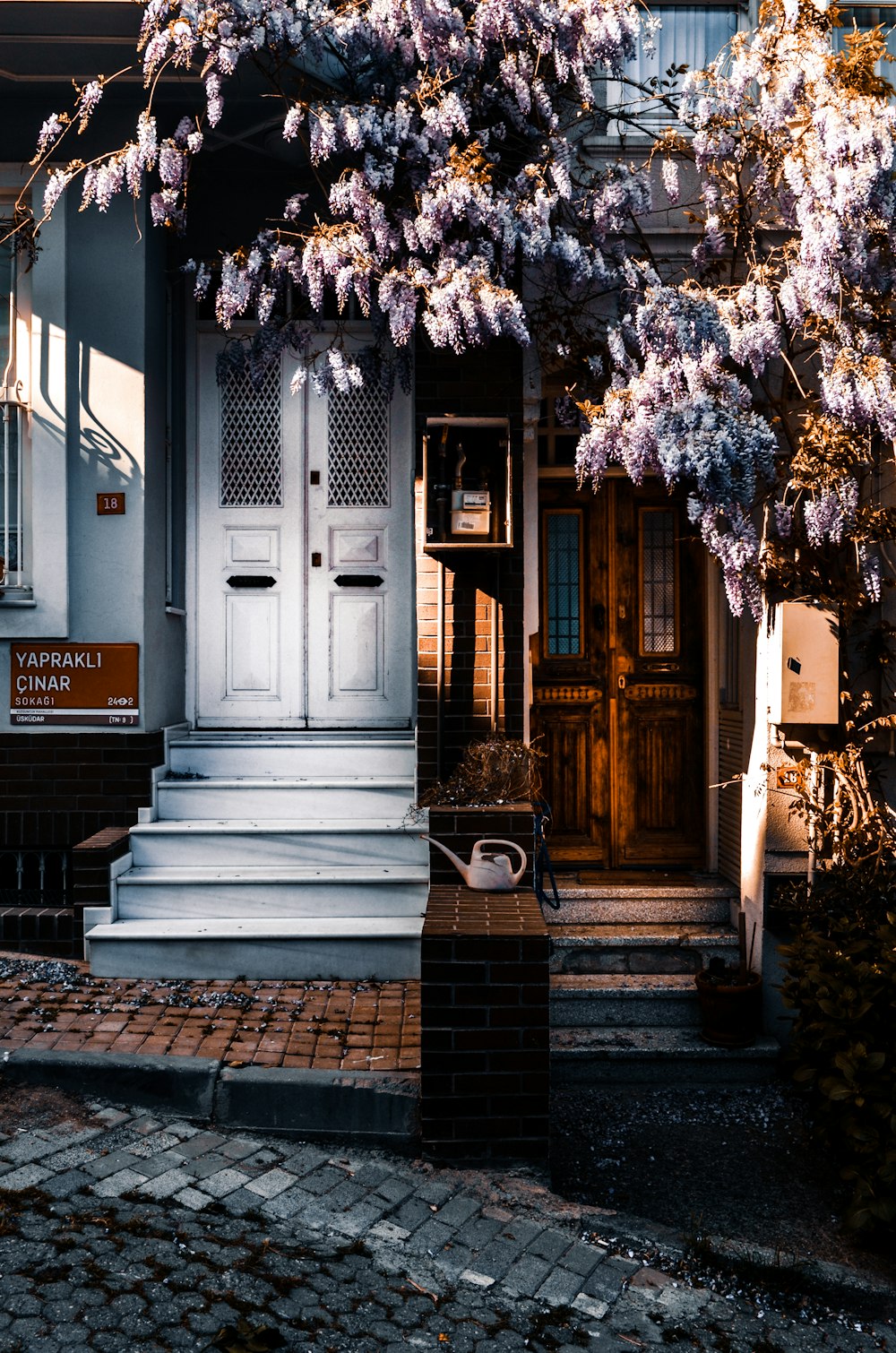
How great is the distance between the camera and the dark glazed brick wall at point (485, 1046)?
3922 millimetres

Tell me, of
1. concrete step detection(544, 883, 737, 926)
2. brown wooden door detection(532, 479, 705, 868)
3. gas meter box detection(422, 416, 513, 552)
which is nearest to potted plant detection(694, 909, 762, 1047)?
concrete step detection(544, 883, 737, 926)

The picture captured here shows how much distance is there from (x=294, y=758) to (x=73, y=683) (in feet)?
4.26

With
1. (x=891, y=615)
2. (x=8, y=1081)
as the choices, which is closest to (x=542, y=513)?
(x=891, y=615)

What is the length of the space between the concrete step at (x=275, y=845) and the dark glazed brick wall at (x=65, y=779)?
32 cm

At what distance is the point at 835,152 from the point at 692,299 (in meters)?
0.86

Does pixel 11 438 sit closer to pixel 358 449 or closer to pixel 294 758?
pixel 358 449

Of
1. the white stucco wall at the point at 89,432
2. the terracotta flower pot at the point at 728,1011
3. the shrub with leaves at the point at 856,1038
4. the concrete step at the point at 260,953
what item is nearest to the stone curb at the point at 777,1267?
the shrub with leaves at the point at 856,1038

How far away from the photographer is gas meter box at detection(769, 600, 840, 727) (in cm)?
513

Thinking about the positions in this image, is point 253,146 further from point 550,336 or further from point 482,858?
point 482,858

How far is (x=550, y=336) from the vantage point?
226 inches

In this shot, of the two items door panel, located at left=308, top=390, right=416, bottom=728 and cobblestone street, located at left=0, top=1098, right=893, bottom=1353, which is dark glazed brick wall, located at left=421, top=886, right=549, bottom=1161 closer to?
cobblestone street, located at left=0, top=1098, right=893, bottom=1353

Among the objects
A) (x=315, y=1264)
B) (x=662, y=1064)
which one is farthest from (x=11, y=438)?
(x=662, y=1064)

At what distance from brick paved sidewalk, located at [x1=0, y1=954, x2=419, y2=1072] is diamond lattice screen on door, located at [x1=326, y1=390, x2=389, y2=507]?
296 cm

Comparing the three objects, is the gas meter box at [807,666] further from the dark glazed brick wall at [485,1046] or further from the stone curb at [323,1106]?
the stone curb at [323,1106]
